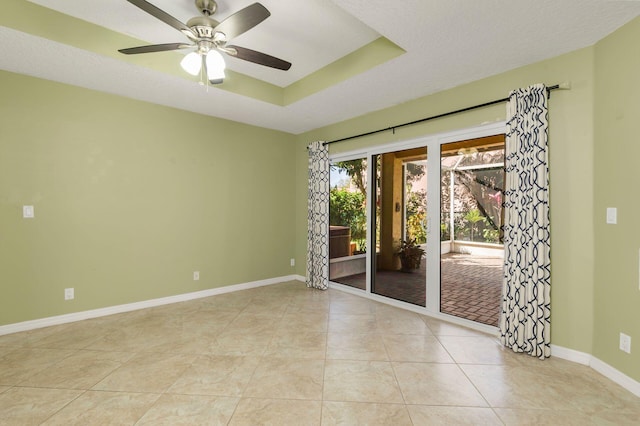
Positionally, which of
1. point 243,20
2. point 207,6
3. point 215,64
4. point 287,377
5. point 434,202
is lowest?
point 287,377

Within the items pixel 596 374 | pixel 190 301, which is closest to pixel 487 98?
pixel 596 374

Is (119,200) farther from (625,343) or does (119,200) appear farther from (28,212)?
(625,343)

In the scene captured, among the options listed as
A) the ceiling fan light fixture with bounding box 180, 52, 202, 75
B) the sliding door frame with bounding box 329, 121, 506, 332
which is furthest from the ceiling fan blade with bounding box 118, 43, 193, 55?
the sliding door frame with bounding box 329, 121, 506, 332

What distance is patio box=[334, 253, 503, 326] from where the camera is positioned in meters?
3.44

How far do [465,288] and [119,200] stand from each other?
14.8 ft

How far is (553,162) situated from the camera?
2621 millimetres

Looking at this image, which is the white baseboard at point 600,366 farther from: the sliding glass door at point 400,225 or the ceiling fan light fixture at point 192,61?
the ceiling fan light fixture at point 192,61

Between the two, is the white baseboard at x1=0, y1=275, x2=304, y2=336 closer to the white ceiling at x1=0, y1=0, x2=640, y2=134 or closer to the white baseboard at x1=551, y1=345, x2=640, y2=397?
the white ceiling at x1=0, y1=0, x2=640, y2=134

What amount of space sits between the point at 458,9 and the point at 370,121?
218cm

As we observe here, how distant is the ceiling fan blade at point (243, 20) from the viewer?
181 centimetres

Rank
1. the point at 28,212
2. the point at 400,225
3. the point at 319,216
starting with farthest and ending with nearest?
1. the point at 319,216
2. the point at 400,225
3. the point at 28,212

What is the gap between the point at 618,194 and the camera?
2227 millimetres

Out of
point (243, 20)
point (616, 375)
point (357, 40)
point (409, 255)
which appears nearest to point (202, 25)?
point (243, 20)

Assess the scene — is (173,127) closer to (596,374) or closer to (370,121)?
(370,121)
